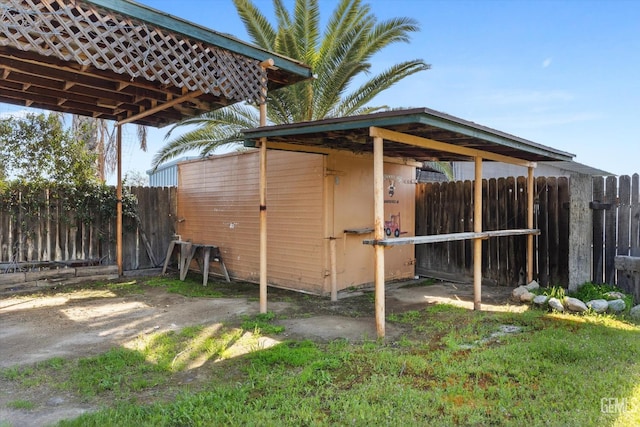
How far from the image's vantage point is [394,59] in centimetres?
905

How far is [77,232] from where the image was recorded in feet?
27.5

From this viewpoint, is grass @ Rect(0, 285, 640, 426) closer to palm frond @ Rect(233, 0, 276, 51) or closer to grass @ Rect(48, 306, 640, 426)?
grass @ Rect(48, 306, 640, 426)

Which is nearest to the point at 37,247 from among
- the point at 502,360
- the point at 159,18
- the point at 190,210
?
the point at 190,210

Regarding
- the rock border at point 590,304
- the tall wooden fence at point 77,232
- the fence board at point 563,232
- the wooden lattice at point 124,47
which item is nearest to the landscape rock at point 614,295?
the rock border at point 590,304

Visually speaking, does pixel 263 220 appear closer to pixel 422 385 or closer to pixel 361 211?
pixel 361 211

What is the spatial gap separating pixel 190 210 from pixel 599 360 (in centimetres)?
819

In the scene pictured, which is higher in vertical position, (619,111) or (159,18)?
(619,111)

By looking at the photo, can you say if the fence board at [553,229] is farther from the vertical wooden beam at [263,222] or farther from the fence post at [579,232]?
the vertical wooden beam at [263,222]

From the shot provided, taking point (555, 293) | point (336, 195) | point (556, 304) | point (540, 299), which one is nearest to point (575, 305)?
point (556, 304)

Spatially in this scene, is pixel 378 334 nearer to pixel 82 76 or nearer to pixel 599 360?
pixel 599 360

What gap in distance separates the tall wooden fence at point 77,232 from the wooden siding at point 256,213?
0.59 metres
